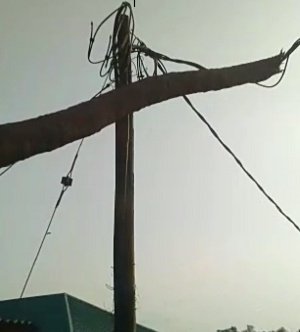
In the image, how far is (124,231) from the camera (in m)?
7.39

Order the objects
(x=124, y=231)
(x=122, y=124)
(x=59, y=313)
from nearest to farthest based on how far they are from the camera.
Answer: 1. (x=124, y=231)
2. (x=122, y=124)
3. (x=59, y=313)

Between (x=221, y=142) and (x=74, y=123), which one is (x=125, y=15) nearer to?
(x=221, y=142)

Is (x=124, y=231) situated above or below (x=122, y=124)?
below

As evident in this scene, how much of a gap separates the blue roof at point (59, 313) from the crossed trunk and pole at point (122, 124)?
5.61 m

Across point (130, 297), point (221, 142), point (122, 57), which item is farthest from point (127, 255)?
point (122, 57)

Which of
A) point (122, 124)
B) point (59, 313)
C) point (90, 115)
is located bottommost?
point (90, 115)

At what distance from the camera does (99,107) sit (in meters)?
4.12

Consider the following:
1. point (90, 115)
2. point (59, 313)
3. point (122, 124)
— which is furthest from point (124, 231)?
point (59, 313)

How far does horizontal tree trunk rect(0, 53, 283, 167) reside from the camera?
342 centimetres

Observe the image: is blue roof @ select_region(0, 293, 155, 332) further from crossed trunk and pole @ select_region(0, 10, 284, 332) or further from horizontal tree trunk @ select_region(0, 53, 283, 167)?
horizontal tree trunk @ select_region(0, 53, 283, 167)

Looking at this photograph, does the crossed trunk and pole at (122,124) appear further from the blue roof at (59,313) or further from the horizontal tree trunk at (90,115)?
the blue roof at (59,313)

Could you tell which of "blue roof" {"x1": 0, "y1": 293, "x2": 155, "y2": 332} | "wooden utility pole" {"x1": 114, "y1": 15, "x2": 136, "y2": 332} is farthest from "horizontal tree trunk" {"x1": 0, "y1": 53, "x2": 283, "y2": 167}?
"blue roof" {"x1": 0, "y1": 293, "x2": 155, "y2": 332}

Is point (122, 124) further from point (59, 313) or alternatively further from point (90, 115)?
point (59, 313)

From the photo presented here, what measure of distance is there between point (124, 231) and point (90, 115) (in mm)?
3552
